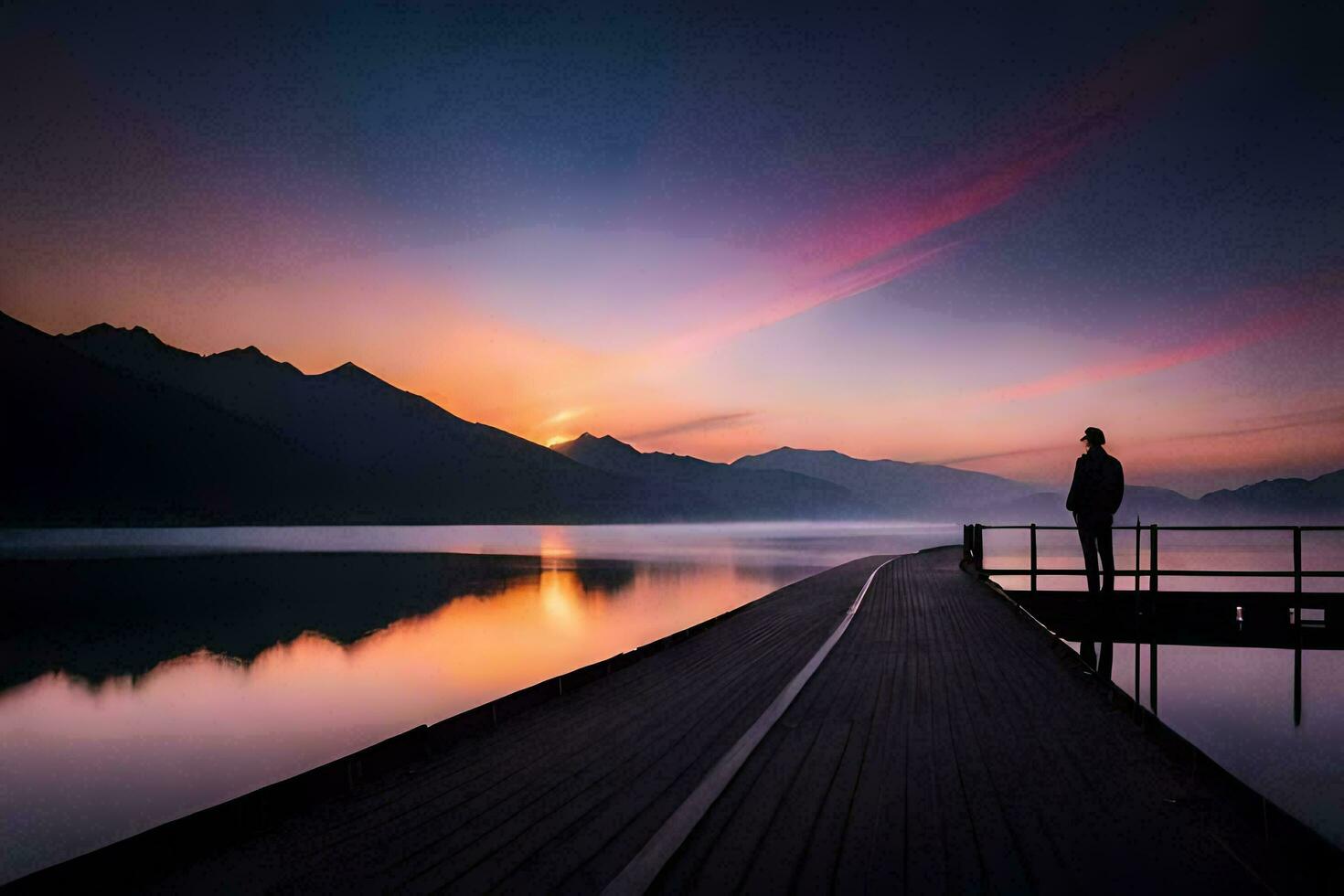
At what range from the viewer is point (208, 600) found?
3847cm

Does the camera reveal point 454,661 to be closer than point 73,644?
Yes

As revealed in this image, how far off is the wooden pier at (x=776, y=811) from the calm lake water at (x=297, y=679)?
6508mm

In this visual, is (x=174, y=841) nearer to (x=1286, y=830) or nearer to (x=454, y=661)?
(x=1286, y=830)

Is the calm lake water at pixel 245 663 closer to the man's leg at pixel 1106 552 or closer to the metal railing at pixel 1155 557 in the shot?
the metal railing at pixel 1155 557

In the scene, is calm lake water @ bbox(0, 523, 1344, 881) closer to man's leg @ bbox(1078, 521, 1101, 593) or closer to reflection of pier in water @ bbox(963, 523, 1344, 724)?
reflection of pier in water @ bbox(963, 523, 1344, 724)

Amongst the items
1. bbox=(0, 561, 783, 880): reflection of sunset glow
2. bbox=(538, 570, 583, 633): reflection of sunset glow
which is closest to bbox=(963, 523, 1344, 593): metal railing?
bbox=(0, 561, 783, 880): reflection of sunset glow

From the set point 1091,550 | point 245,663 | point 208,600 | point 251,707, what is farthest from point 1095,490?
point 208,600

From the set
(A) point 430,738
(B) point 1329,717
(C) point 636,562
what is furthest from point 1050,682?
(C) point 636,562

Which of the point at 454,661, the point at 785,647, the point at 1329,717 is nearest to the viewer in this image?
the point at 785,647

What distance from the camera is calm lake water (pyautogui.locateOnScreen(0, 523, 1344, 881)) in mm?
13273

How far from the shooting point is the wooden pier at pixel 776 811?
3898 millimetres

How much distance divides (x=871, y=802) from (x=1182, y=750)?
2.33m

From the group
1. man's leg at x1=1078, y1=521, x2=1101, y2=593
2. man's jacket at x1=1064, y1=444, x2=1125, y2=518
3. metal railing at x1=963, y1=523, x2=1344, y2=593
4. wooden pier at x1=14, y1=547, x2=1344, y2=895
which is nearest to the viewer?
wooden pier at x1=14, y1=547, x2=1344, y2=895

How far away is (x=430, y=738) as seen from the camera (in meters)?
6.37
